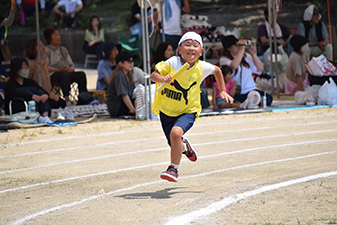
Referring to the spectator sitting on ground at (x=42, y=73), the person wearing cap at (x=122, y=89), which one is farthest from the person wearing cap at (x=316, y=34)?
the spectator sitting on ground at (x=42, y=73)

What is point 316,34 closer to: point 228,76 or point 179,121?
point 228,76

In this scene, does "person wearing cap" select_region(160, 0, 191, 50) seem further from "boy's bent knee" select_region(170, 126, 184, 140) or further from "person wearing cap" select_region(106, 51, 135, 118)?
"boy's bent knee" select_region(170, 126, 184, 140)

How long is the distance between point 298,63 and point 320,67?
1429mm

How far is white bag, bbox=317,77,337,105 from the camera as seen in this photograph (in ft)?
41.4

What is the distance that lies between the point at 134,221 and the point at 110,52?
975 centimetres

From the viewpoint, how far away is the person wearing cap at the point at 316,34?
49.5 ft

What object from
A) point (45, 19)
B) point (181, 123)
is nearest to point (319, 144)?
point (181, 123)

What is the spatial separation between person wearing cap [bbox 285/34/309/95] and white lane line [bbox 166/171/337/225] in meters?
8.23

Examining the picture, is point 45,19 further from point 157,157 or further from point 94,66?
point 157,157

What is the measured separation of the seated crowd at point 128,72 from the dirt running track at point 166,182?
99cm

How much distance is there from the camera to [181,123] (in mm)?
5965

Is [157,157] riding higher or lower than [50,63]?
lower

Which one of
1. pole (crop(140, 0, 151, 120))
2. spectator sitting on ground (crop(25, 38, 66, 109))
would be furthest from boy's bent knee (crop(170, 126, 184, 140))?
spectator sitting on ground (crop(25, 38, 66, 109))

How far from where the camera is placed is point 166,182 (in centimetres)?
630
